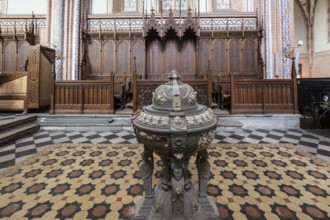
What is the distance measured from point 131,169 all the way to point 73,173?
85 cm

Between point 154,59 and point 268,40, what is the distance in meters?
5.14

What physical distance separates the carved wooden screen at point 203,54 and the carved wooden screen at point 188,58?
366 mm

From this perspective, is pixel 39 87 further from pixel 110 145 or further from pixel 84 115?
pixel 110 145

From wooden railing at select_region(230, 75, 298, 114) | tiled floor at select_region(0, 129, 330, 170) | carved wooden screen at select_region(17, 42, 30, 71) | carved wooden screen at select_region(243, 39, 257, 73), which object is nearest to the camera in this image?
tiled floor at select_region(0, 129, 330, 170)

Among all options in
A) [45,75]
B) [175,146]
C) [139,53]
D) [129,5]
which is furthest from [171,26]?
[175,146]

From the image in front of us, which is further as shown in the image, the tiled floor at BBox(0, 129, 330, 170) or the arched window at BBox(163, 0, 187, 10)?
the arched window at BBox(163, 0, 187, 10)

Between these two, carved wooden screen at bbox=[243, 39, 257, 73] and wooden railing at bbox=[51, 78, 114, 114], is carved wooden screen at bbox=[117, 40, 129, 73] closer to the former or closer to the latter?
wooden railing at bbox=[51, 78, 114, 114]

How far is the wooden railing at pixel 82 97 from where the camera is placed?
5902 millimetres

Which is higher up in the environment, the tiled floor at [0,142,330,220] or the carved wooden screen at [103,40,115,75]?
the carved wooden screen at [103,40,115,75]

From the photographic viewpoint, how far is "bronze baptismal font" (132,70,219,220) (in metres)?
1.44

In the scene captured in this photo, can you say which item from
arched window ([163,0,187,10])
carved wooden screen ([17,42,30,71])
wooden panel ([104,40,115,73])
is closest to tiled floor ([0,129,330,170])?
wooden panel ([104,40,115,73])

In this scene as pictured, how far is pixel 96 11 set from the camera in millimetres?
9297

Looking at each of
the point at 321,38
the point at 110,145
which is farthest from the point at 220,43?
the point at 321,38

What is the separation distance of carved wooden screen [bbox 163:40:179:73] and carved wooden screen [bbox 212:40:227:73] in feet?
5.77
